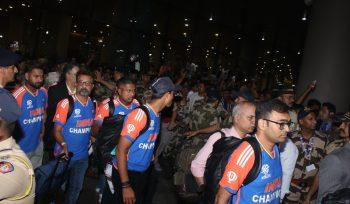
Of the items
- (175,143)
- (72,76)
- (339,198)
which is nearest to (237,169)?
(339,198)

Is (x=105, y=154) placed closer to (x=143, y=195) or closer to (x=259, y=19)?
(x=143, y=195)

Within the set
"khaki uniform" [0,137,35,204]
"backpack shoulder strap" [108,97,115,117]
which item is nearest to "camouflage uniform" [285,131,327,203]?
"backpack shoulder strap" [108,97,115,117]

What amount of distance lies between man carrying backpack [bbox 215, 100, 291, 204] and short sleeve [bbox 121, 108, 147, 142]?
3.91 feet

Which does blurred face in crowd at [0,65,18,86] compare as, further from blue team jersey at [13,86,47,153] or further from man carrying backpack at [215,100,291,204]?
man carrying backpack at [215,100,291,204]

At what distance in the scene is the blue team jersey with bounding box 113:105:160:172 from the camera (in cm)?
384

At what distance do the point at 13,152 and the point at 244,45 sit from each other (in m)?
20.3

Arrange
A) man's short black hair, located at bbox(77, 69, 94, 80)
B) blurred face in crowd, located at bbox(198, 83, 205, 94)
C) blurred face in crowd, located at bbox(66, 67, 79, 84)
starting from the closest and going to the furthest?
man's short black hair, located at bbox(77, 69, 94, 80), blurred face in crowd, located at bbox(66, 67, 79, 84), blurred face in crowd, located at bbox(198, 83, 205, 94)

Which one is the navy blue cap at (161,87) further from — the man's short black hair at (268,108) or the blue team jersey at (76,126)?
the blue team jersey at (76,126)

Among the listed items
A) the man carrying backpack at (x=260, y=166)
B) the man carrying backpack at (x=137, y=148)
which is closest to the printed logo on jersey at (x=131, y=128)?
the man carrying backpack at (x=137, y=148)

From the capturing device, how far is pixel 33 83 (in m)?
5.24

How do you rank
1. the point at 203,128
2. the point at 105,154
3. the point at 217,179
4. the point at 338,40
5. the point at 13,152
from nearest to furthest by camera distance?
the point at 13,152, the point at 217,179, the point at 105,154, the point at 203,128, the point at 338,40

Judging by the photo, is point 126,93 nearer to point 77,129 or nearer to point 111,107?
point 111,107

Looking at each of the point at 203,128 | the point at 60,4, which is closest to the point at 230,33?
the point at 60,4

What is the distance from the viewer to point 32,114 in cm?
509
